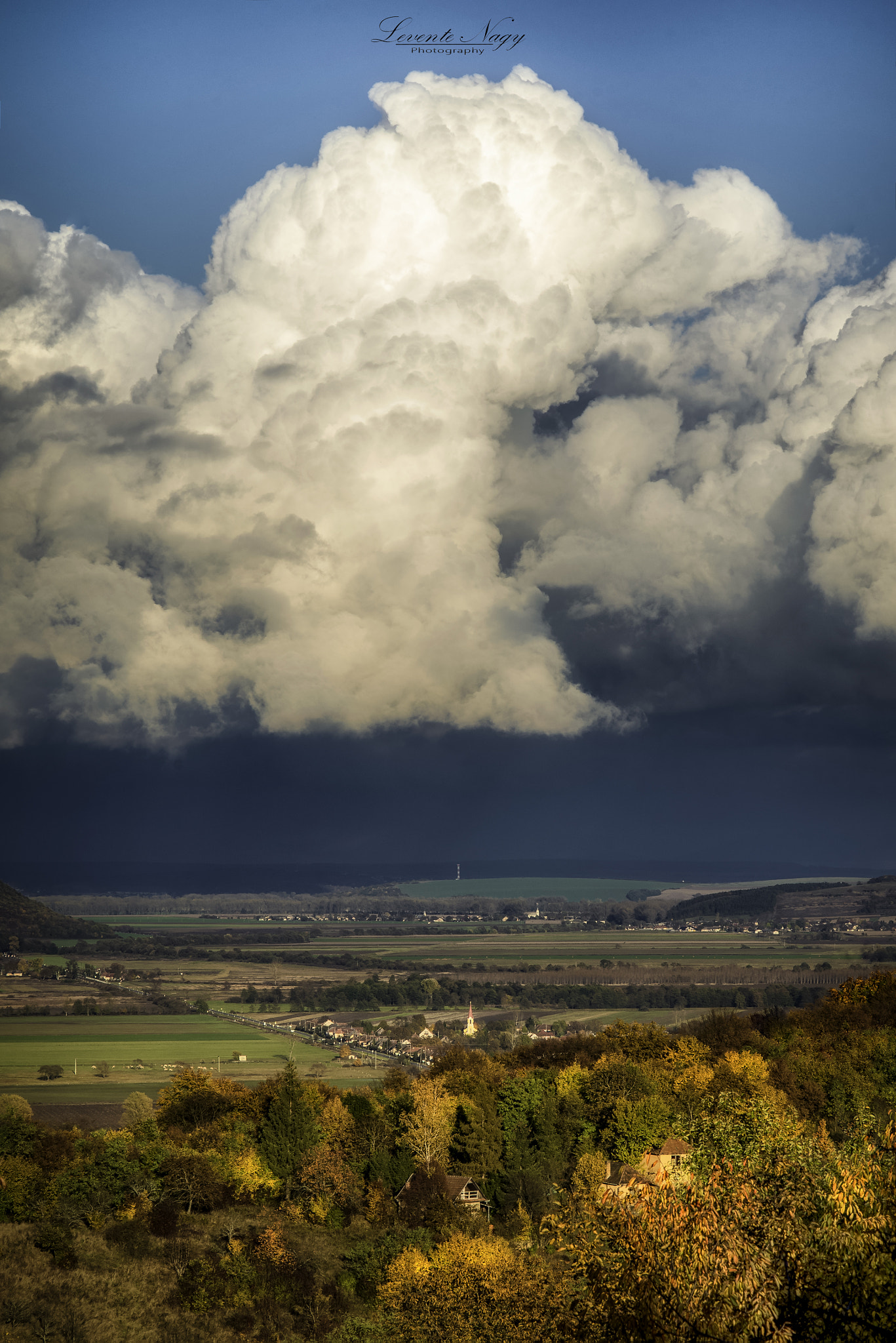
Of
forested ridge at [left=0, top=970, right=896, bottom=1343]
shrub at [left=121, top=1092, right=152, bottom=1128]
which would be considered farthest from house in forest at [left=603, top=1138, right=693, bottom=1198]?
shrub at [left=121, top=1092, right=152, bottom=1128]

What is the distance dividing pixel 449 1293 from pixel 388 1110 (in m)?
48.2

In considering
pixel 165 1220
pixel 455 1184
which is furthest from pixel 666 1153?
pixel 165 1220

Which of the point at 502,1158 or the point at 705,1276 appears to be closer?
the point at 705,1276

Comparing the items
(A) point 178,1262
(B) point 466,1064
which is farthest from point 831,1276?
(B) point 466,1064

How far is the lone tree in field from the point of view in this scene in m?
83.6

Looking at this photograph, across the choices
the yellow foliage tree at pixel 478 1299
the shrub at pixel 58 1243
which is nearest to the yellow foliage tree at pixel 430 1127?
the shrub at pixel 58 1243

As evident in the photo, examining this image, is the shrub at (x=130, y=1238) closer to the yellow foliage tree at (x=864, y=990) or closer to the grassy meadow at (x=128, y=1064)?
the grassy meadow at (x=128, y=1064)

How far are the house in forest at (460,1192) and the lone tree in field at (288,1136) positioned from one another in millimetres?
8373

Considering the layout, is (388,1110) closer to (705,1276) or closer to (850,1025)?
(850,1025)

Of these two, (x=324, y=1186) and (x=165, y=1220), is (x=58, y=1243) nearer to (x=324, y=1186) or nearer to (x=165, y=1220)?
(x=165, y=1220)

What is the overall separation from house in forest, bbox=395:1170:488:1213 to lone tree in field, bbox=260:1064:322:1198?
837 cm

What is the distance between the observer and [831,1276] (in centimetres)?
2317

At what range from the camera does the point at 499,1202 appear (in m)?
80.3

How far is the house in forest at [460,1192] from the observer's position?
254 ft
